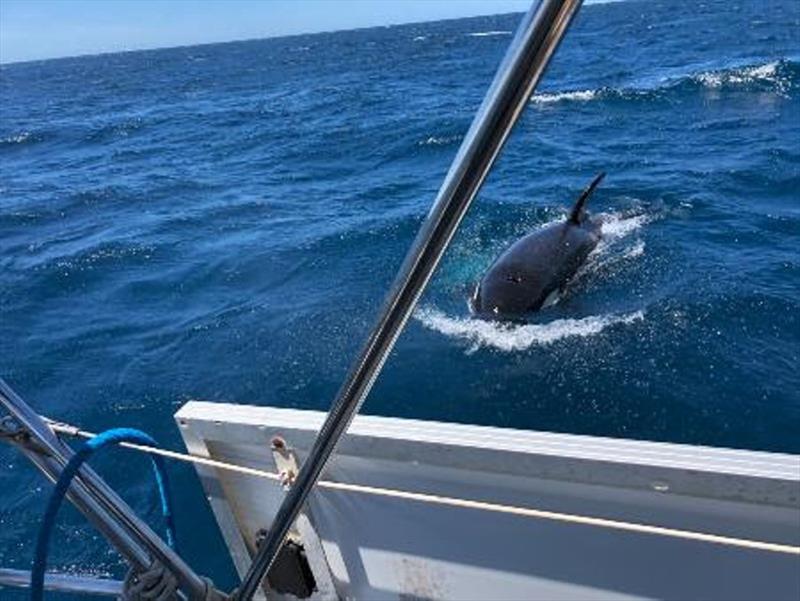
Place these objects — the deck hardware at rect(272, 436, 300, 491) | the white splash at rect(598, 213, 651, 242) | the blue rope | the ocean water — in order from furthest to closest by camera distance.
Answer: the white splash at rect(598, 213, 651, 242) < the ocean water < the deck hardware at rect(272, 436, 300, 491) < the blue rope

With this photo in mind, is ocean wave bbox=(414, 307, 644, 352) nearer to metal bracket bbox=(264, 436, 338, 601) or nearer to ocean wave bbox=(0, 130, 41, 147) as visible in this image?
metal bracket bbox=(264, 436, 338, 601)

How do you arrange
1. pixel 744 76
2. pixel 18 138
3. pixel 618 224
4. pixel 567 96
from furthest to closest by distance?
pixel 18 138
pixel 567 96
pixel 744 76
pixel 618 224

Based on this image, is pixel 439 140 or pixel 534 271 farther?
pixel 439 140

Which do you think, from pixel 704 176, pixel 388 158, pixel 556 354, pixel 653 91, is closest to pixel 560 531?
pixel 556 354

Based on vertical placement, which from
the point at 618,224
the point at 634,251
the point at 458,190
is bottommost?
the point at 618,224

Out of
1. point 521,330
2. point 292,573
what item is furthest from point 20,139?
point 292,573

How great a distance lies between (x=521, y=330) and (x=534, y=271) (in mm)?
1358

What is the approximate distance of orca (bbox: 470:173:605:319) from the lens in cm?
1062

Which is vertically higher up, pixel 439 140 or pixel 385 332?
pixel 385 332

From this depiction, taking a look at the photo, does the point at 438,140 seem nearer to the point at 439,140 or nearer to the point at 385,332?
the point at 439,140

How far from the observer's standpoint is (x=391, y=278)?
498 inches

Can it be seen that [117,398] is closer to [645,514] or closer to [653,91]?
[645,514]

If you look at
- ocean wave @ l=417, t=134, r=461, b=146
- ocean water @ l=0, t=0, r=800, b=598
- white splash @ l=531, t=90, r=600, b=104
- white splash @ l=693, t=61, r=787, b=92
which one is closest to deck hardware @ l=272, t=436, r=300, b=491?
ocean water @ l=0, t=0, r=800, b=598

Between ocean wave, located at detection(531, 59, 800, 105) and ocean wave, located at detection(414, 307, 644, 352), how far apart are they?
22424 mm
